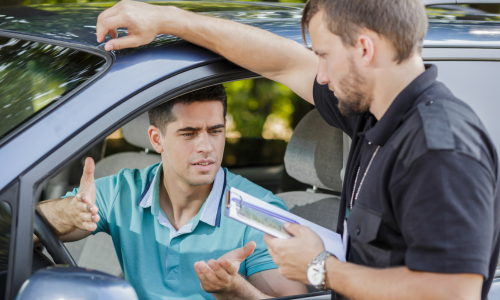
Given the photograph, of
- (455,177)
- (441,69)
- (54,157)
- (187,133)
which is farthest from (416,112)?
(187,133)

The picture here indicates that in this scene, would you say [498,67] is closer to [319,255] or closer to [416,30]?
[416,30]

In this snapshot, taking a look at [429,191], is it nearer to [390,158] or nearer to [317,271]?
[390,158]

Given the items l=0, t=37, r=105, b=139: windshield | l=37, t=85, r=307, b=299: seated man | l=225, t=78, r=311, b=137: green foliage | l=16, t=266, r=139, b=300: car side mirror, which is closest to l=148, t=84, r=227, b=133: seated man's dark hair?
l=37, t=85, r=307, b=299: seated man

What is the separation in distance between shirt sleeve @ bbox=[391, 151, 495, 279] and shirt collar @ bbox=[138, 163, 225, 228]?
3.13 ft

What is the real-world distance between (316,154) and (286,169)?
0.20m

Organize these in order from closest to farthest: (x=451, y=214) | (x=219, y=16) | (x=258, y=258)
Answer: (x=451, y=214), (x=219, y=16), (x=258, y=258)

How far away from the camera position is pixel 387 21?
1193 millimetres

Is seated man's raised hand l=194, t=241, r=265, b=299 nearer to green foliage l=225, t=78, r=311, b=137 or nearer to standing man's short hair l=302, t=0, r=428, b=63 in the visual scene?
standing man's short hair l=302, t=0, r=428, b=63

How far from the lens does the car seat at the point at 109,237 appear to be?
8.27ft

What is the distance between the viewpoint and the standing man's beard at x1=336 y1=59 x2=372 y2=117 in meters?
1.25

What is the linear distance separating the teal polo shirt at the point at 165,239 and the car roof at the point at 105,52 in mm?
653

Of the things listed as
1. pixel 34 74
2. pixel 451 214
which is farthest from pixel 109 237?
pixel 451 214

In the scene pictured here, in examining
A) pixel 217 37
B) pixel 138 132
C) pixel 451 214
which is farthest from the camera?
pixel 138 132

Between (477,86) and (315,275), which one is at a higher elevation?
(477,86)
